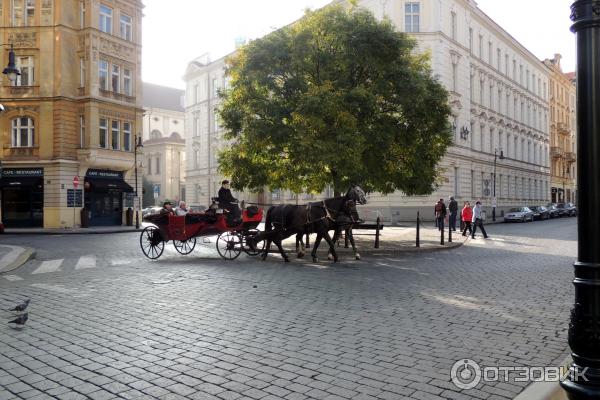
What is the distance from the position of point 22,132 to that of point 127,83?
8.09 m

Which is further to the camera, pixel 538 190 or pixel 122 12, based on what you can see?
pixel 538 190

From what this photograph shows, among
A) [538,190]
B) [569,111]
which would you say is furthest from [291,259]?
[569,111]

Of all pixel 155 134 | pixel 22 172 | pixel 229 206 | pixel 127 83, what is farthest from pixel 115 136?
pixel 155 134

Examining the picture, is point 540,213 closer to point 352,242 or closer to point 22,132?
point 352,242

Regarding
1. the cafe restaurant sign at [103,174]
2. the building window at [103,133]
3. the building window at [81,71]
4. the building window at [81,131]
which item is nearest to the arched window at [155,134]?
the cafe restaurant sign at [103,174]

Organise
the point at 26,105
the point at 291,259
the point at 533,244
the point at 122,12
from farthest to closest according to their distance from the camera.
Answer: the point at 122,12 < the point at 26,105 < the point at 533,244 < the point at 291,259

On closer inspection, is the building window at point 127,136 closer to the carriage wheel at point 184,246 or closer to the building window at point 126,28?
the building window at point 126,28

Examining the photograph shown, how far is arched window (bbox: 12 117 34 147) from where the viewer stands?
110 feet

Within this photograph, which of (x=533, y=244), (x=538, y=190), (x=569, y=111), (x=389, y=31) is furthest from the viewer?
(x=569, y=111)

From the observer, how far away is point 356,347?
5.49 m

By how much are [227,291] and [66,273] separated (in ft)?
16.2

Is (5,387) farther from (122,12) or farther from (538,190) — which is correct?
(538,190)

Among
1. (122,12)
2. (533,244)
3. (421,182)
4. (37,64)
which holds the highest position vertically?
(122,12)

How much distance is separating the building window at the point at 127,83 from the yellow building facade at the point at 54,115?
75.3 inches
